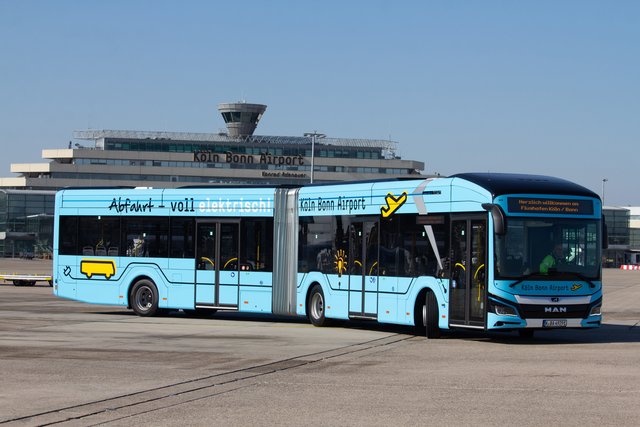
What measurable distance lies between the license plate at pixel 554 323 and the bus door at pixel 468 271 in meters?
1.16

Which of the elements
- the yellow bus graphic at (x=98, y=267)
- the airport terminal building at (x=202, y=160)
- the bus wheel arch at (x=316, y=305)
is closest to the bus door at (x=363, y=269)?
the bus wheel arch at (x=316, y=305)

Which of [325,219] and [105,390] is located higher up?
[325,219]

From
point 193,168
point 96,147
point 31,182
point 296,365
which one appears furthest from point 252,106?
point 296,365

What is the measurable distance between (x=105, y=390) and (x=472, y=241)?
926cm

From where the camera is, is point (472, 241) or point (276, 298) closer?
A: point (472, 241)

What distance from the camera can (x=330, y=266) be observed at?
81.7 ft

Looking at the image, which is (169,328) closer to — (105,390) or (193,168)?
(105,390)

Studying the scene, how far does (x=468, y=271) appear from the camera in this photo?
67.9ft

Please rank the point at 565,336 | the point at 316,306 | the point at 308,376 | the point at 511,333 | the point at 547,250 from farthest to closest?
the point at 316,306
the point at 511,333
the point at 565,336
the point at 547,250
the point at 308,376

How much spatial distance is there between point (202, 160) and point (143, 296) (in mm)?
122003

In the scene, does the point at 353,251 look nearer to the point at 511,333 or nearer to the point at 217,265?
the point at 511,333

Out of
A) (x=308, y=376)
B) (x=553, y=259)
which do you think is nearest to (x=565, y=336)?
(x=553, y=259)

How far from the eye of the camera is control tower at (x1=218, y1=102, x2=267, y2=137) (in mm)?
152000

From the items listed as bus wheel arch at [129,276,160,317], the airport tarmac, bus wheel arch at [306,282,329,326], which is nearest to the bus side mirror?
the airport tarmac
